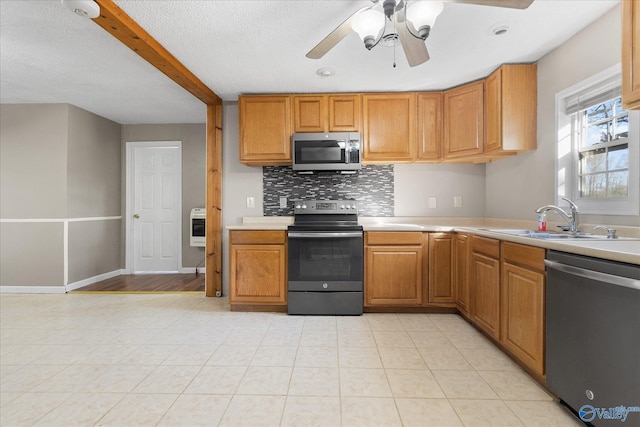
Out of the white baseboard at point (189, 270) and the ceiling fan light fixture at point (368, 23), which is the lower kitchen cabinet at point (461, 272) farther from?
the white baseboard at point (189, 270)

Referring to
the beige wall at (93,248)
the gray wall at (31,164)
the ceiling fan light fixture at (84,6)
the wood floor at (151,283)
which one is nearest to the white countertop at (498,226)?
the wood floor at (151,283)

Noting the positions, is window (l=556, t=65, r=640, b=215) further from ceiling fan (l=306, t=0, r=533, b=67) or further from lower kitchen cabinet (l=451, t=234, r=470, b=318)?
ceiling fan (l=306, t=0, r=533, b=67)

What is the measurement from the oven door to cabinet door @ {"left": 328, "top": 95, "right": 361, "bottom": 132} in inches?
43.5

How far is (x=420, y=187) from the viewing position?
11.4 ft

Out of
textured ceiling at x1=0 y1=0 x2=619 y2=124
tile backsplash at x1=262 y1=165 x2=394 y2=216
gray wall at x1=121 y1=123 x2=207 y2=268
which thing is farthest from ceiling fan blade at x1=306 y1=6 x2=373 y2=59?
gray wall at x1=121 y1=123 x2=207 y2=268

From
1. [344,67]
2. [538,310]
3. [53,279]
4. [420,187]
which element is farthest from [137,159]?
[538,310]

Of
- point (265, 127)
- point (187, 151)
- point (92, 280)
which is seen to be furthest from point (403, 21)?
point (92, 280)

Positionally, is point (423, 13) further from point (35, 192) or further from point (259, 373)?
point (35, 192)

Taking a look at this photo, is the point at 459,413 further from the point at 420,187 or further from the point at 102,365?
the point at 420,187

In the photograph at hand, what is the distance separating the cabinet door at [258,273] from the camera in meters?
2.98

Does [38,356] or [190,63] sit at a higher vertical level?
[190,63]

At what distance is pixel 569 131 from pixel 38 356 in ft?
13.6

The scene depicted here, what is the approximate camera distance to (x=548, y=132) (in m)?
2.45

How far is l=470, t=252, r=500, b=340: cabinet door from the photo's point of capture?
2.16 meters
